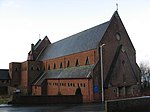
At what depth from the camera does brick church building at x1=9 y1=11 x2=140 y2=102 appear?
38969 millimetres

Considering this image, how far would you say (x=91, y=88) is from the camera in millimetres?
37781

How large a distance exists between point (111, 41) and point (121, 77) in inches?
271

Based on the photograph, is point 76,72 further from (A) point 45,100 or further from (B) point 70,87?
(A) point 45,100

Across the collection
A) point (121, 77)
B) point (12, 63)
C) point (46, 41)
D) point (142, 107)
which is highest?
point (46, 41)

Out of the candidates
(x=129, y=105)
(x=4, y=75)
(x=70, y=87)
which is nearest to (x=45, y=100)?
(x=70, y=87)

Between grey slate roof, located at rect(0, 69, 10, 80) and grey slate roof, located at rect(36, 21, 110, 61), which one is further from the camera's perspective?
grey slate roof, located at rect(0, 69, 10, 80)

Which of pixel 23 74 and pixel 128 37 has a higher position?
pixel 128 37

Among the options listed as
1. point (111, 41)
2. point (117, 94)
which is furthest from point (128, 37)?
point (117, 94)

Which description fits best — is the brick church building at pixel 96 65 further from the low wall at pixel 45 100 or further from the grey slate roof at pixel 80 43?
the low wall at pixel 45 100

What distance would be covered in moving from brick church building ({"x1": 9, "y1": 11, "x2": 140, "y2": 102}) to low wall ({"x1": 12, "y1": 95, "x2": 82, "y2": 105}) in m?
3.38

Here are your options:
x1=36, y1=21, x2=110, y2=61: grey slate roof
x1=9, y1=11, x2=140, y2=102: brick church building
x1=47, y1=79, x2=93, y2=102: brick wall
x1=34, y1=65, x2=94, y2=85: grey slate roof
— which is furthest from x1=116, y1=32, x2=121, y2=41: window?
x1=47, y1=79, x2=93, y2=102: brick wall

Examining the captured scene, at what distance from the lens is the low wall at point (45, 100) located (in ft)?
107

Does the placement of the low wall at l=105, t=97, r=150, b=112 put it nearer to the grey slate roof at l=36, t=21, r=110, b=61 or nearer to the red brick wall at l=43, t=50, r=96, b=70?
the red brick wall at l=43, t=50, r=96, b=70

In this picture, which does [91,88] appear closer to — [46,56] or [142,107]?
[142,107]
